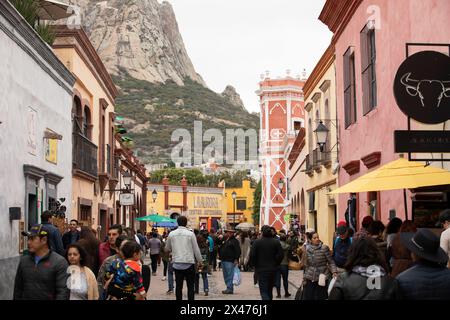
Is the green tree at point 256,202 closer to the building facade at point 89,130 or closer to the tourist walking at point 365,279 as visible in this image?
the building facade at point 89,130

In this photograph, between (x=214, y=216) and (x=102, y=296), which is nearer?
(x=102, y=296)

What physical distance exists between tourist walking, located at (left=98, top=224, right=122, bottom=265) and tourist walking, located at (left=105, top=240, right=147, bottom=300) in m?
2.26

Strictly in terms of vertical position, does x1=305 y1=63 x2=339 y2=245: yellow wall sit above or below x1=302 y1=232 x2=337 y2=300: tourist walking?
above

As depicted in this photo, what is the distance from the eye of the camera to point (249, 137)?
90.2 m

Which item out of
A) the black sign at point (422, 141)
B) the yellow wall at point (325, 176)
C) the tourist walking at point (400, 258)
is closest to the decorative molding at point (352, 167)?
the yellow wall at point (325, 176)

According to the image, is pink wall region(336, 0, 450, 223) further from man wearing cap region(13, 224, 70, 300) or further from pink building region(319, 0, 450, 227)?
man wearing cap region(13, 224, 70, 300)

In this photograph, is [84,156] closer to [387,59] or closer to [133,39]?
[387,59]

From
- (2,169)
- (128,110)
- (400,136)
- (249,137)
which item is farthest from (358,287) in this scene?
(128,110)

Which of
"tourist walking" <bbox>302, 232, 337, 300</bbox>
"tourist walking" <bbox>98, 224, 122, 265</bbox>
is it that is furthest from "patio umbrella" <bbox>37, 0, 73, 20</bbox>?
"tourist walking" <bbox>302, 232, 337, 300</bbox>

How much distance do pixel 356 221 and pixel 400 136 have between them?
8805 mm

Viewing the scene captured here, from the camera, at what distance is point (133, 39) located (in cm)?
14762

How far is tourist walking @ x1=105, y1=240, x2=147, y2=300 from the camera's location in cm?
718

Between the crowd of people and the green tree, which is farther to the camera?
the green tree

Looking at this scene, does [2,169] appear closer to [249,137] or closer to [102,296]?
[102,296]
